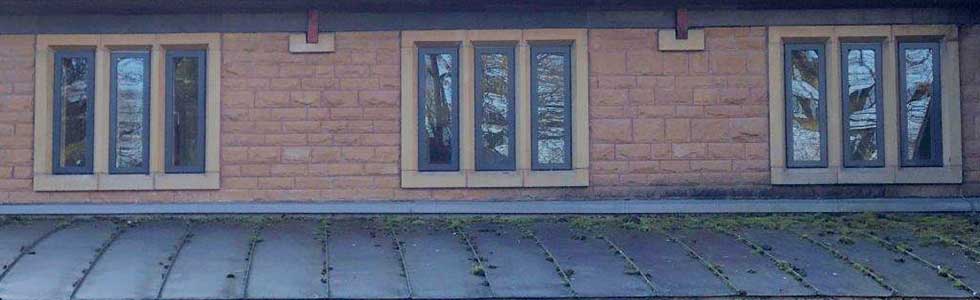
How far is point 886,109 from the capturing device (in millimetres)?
11445

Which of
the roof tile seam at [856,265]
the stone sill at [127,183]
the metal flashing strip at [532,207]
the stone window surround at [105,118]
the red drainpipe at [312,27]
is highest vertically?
the red drainpipe at [312,27]

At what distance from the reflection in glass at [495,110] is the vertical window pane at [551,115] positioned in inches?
10.6

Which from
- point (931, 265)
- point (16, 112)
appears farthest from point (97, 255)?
point (931, 265)

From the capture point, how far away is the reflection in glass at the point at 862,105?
11.5 metres

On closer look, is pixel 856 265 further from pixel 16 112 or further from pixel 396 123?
pixel 16 112

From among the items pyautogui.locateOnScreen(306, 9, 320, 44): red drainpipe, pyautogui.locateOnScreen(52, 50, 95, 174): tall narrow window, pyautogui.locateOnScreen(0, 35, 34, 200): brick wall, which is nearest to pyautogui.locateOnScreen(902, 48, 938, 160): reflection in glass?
pyautogui.locateOnScreen(306, 9, 320, 44): red drainpipe

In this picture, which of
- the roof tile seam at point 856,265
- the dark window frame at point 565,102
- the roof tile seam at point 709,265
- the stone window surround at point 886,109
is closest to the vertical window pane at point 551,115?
the dark window frame at point 565,102

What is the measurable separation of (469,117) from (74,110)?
4.04 metres

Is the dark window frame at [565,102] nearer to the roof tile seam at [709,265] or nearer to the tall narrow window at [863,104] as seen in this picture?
the roof tile seam at [709,265]

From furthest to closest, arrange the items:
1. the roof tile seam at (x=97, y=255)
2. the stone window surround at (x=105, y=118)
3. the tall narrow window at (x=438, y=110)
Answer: the tall narrow window at (x=438, y=110) < the stone window surround at (x=105, y=118) < the roof tile seam at (x=97, y=255)

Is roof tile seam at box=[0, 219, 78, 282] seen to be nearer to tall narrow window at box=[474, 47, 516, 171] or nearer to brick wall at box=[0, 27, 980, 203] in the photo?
brick wall at box=[0, 27, 980, 203]

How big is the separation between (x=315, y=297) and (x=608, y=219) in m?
Answer: 4.06

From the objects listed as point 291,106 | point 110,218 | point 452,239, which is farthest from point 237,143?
point 452,239

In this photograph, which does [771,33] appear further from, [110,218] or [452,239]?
[110,218]
